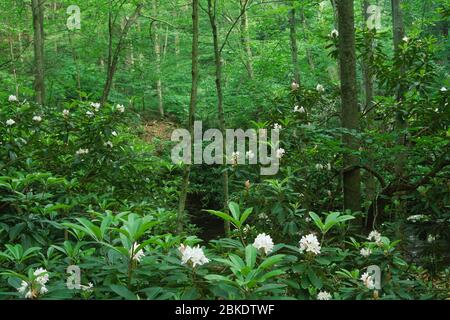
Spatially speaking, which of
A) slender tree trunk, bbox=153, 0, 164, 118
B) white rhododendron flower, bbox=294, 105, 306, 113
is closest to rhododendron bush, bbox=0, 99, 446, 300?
white rhododendron flower, bbox=294, 105, 306, 113

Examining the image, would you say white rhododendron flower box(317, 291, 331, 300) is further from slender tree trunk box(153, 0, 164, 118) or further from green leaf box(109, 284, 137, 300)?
slender tree trunk box(153, 0, 164, 118)

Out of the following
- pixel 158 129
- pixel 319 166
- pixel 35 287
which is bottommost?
pixel 35 287

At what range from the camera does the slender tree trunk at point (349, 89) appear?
12.1 ft

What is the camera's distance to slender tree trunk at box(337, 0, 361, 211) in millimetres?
3689

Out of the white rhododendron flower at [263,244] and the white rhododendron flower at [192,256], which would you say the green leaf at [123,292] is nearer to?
the white rhododendron flower at [192,256]

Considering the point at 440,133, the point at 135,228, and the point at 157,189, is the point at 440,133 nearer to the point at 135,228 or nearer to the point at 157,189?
the point at 135,228

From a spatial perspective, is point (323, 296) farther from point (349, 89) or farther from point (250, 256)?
point (349, 89)

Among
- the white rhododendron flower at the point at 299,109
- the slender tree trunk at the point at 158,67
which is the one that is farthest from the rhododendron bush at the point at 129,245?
the slender tree trunk at the point at 158,67

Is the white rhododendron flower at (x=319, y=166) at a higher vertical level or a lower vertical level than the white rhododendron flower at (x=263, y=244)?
higher

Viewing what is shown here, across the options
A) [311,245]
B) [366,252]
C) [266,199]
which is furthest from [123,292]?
[266,199]

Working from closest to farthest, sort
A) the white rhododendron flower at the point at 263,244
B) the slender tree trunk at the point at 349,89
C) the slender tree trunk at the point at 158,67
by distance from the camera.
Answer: the white rhododendron flower at the point at 263,244 → the slender tree trunk at the point at 349,89 → the slender tree trunk at the point at 158,67

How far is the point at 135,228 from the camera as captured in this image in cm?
177

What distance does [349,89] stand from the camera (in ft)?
12.2

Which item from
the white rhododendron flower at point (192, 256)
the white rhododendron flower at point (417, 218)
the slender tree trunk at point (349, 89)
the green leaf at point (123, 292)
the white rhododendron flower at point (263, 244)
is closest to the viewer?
the green leaf at point (123, 292)
